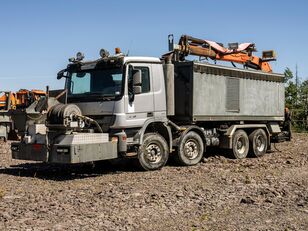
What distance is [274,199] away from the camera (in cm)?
759

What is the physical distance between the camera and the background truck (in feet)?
33.6

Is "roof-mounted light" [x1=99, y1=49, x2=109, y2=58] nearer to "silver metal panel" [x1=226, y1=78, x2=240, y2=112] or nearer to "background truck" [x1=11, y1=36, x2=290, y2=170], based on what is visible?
"background truck" [x1=11, y1=36, x2=290, y2=170]

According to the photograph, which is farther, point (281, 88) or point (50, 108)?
point (281, 88)

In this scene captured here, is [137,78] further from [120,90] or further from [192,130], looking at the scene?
[192,130]

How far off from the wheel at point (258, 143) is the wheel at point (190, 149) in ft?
9.22

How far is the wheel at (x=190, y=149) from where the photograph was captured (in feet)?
40.4

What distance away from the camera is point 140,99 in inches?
432

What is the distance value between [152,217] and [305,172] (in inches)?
244

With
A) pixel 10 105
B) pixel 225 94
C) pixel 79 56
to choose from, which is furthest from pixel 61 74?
pixel 10 105

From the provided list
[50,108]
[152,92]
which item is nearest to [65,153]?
[50,108]

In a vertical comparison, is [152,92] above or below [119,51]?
below

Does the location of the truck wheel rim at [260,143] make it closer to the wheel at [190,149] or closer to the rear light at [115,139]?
the wheel at [190,149]

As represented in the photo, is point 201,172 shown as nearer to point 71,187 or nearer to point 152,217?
point 71,187

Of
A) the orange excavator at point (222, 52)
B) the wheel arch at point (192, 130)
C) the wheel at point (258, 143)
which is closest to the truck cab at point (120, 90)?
the wheel arch at point (192, 130)
